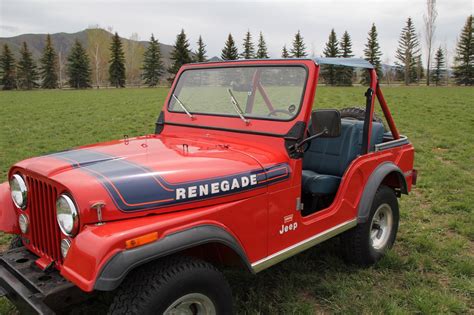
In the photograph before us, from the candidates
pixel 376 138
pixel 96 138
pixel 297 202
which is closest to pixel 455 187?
pixel 376 138

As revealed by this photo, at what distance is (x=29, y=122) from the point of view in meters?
14.3

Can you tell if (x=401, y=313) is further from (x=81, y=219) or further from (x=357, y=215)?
(x=81, y=219)

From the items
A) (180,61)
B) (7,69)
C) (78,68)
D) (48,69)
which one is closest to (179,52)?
(180,61)

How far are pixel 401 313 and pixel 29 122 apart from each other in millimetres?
14194

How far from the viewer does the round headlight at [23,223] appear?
8.92ft

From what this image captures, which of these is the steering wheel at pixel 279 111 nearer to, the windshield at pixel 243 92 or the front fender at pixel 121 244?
the windshield at pixel 243 92

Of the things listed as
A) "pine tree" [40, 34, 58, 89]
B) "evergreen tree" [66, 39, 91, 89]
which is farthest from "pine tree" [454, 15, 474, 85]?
"pine tree" [40, 34, 58, 89]

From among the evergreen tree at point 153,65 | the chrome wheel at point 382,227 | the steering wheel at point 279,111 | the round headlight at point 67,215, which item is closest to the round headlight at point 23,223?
the round headlight at point 67,215

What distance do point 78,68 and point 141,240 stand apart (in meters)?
58.5

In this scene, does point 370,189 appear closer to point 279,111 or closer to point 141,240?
point 279,111

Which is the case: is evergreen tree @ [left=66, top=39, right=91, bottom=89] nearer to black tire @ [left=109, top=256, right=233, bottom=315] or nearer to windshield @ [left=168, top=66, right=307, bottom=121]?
windshield @ [left=168, top=66, right=307, bottom=121]

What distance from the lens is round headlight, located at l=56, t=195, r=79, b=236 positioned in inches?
86.4

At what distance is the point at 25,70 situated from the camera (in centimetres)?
5347

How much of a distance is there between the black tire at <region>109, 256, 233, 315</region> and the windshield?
1415mm
